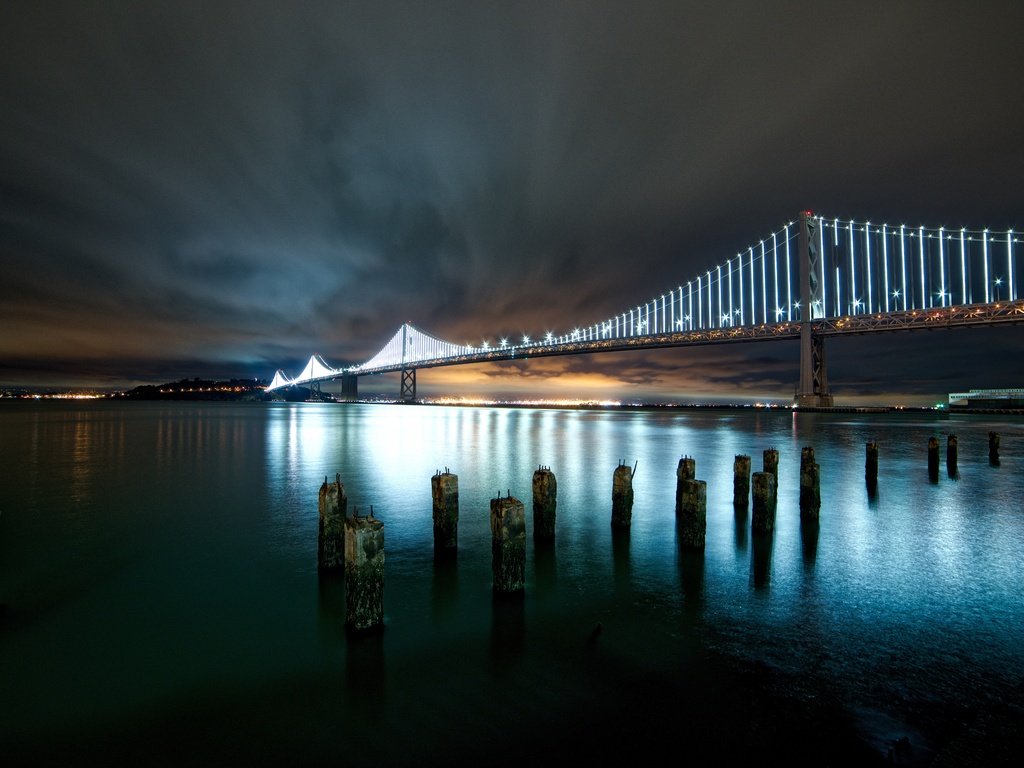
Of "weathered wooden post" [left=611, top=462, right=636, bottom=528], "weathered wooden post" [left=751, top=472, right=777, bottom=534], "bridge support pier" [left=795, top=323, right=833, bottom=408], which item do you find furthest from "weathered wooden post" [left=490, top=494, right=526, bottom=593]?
"bridge support pier" [left=795, top=323, right=833, bottom=408]

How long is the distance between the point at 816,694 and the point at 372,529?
12.4ft

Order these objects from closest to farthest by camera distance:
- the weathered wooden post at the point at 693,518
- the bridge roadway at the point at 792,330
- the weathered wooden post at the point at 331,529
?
the weathered wooden post at the point at 331,529
the weathered wooden post at the point at 693,518
the bridge roadway at the point at 792,330

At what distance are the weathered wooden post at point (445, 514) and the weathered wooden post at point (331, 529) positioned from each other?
1325 millimetres

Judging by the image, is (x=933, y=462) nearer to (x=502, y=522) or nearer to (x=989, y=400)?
(x=502, y=522)

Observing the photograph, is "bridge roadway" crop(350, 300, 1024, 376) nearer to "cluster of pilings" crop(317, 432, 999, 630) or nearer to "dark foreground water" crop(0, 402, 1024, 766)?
"dark foreground water" crop(0, 402, 1024, 766)

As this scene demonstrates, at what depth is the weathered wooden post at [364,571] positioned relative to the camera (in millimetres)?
4770

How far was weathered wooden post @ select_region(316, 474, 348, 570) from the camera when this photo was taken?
6926mm

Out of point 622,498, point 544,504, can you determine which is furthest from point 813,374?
point 544,504

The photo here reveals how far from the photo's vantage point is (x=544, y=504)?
8.29 metres

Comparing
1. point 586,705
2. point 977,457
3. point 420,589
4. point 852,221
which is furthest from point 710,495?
point 852,221

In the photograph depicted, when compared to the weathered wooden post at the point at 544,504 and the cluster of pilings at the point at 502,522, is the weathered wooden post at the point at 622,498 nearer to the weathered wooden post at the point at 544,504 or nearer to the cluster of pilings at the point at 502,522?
the cluster of pilings at the point at 502,522

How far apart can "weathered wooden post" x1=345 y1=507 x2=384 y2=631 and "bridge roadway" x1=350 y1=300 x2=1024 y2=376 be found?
5461cm

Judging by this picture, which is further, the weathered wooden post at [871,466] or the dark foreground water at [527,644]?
the weathered wooden post at [871,466]

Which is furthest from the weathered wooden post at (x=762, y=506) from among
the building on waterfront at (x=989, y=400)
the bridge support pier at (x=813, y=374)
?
the building on waterfront at (x=989, y=400)
